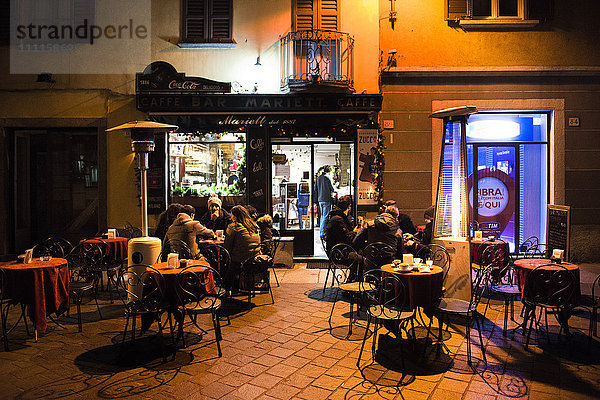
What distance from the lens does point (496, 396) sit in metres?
4.26

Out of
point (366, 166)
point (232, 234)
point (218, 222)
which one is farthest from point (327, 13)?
point (232, 234)

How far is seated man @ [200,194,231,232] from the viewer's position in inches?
340

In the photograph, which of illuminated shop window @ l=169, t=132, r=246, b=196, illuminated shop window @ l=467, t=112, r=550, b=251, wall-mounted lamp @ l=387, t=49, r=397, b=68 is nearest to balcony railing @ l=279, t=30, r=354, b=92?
wall-mounted lamp @ l=387, t=49, r=397, b=68

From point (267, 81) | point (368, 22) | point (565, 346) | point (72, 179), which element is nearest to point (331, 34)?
point (368, 22)

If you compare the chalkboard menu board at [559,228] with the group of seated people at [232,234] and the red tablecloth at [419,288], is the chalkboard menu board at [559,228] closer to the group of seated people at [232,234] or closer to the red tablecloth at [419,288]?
the red tablecloth at [419,288]

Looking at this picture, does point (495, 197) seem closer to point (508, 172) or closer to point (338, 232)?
point (508, 172)

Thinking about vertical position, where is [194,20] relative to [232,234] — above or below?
above

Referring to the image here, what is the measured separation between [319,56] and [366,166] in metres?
2.53

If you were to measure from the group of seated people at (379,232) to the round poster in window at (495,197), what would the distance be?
246 centimetres

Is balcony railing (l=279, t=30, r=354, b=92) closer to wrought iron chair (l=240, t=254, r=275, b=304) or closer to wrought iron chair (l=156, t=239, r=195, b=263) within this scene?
wrought iron chair (l=240, t=254, r=275, b=304)

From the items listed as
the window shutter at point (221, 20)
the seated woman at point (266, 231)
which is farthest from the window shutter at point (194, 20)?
the seated woman at point (266, 231)

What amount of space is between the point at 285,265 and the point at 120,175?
4.14 metres

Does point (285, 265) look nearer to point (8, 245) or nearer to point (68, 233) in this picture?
point (68, 233)

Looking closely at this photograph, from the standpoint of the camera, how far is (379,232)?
22.5ft
